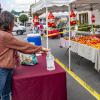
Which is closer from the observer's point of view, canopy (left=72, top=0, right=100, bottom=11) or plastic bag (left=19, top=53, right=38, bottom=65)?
plastic bag (left=19, top=53, right=38, bottom=65)

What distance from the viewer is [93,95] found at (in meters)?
6.00

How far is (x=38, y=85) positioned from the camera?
3893 mm

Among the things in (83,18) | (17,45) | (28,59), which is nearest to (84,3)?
(28,59)

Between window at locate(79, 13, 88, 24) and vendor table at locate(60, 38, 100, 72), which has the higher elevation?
window at locate(79, 13, 88, 24)

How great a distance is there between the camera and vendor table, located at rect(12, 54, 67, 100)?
3818 millimetres

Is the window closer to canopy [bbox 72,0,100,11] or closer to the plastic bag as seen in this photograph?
canopy [bbox 72,0,100,11]

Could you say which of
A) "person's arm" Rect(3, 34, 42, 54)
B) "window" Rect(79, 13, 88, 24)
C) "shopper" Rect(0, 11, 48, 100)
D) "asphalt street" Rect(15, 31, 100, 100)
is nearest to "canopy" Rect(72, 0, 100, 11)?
"asphalt street" Rect(15, 31, 100, 100)

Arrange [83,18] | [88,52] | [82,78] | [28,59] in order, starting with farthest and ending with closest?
[83,18]
[88,52]
[82,78]
[28,59]

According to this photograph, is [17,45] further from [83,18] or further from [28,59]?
[83,18]

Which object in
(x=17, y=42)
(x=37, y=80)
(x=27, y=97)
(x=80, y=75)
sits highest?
(x=17, y=42)

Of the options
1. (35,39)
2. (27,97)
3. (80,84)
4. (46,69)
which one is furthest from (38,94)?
(80,84)

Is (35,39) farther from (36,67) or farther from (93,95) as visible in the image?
(93,95)

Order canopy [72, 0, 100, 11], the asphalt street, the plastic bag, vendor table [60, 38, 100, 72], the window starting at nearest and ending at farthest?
1. the plastic bag
2. the asphalt street
3. vendor table [60, 38, 100, 72]
4. canopy [72, 0, 100, 11]
5. the window

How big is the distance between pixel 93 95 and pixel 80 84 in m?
1.11
